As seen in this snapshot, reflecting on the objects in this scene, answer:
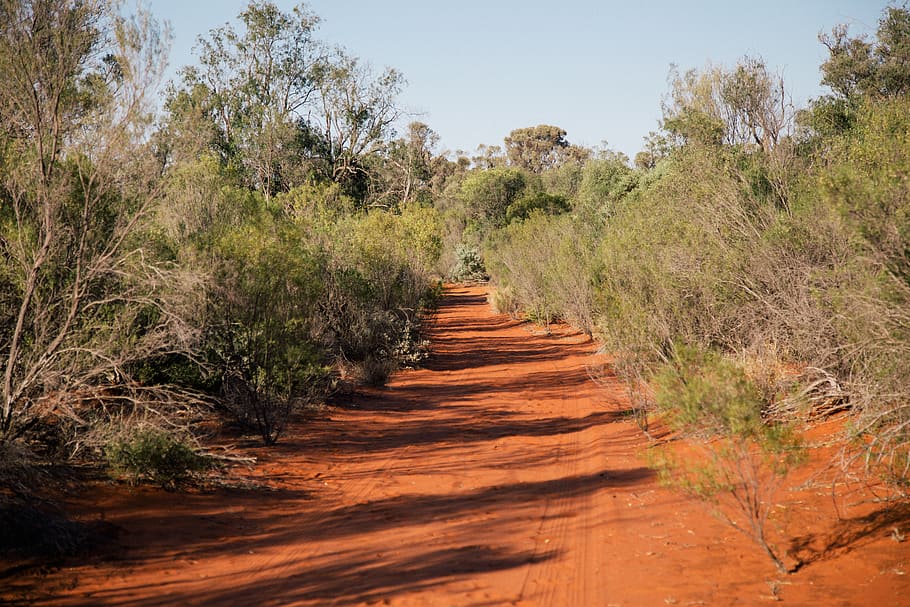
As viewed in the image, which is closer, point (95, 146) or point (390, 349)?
point (95, 146)

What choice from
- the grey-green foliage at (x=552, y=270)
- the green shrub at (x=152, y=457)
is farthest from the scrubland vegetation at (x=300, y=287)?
the grey-green foliage at (x=552, y=270)

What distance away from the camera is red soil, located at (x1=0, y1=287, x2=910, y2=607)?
566cm

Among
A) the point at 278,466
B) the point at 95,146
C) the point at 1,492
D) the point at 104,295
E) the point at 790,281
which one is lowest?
the point at 278,466

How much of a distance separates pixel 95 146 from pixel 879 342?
8.65 meters

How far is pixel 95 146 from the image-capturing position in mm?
8211

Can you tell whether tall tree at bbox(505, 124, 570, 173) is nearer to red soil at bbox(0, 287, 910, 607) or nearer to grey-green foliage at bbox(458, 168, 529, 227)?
grey-green foliage at bbox(458, 168, 529, 227)

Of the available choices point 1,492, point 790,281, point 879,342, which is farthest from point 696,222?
point 1,492

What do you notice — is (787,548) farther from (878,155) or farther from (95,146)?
(95,146)

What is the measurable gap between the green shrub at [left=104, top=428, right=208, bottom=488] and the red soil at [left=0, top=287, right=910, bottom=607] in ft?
0.67

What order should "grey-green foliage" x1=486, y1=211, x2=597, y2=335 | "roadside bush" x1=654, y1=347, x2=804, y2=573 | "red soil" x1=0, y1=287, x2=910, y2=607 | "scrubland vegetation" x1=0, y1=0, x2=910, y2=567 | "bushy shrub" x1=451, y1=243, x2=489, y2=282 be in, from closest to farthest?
1. "red soil" x1=0, y1=287, x2=910, y2=607
2. "roadside bush" x1=654, y1=347, x2=804, y2=573
3. "scrubland vegetation" x1=0, y1=0, x2=910, y2=567
4. "grey-green foliage" x1=486, y1=211, x2=597, y2=335
5. "bushy shrub" x1=451, y1=243, x2=489, y2=282

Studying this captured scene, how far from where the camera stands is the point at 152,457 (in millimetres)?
7664

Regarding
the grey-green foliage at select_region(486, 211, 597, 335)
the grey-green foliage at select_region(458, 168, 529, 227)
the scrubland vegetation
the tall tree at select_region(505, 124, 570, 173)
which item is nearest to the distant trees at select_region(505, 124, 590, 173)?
the tall tree at select_region(505, 124, 570, 173)

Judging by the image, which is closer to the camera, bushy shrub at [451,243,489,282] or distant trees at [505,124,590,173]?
bushy shrub at [451,243,489,282]

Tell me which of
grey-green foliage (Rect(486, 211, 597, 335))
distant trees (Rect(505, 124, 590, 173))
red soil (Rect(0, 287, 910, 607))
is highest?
distant trees (Rect(505, 124, 590, 173))
